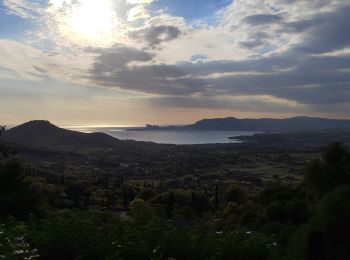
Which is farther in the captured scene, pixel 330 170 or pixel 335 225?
pixel 330 170

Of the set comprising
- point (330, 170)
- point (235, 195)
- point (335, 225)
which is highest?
point (335, 225)

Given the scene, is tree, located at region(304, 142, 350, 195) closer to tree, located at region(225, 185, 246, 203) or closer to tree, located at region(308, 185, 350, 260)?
tree, located at region(225, 185, 246, 203)

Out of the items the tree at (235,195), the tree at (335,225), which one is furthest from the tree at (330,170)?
the tree at (335,225)

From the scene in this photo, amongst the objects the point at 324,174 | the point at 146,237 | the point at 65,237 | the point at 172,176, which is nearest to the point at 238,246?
the point at 146,237

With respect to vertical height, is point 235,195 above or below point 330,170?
below

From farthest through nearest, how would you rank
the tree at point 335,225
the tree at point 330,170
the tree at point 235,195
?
the tree at point 235,195 < the tree at point 330,170 < the tree at point 335,225

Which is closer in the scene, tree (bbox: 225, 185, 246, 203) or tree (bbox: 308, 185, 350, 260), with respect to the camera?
tree (bbox: 308, 185, 350, 260)

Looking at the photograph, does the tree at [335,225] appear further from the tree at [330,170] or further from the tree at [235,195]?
the tree at [235,195]

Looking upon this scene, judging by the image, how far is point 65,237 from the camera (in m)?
7.84

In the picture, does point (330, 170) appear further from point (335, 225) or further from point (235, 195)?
point (335, 225)

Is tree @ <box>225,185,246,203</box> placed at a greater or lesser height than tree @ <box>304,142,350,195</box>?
lesser

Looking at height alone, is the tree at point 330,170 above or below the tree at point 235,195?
above

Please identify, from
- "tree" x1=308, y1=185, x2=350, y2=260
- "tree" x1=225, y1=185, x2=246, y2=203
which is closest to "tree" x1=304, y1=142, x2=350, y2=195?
"tree" x1=225, y1=185, x2=246, y2=203

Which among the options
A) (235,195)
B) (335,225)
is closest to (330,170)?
(235,195)
